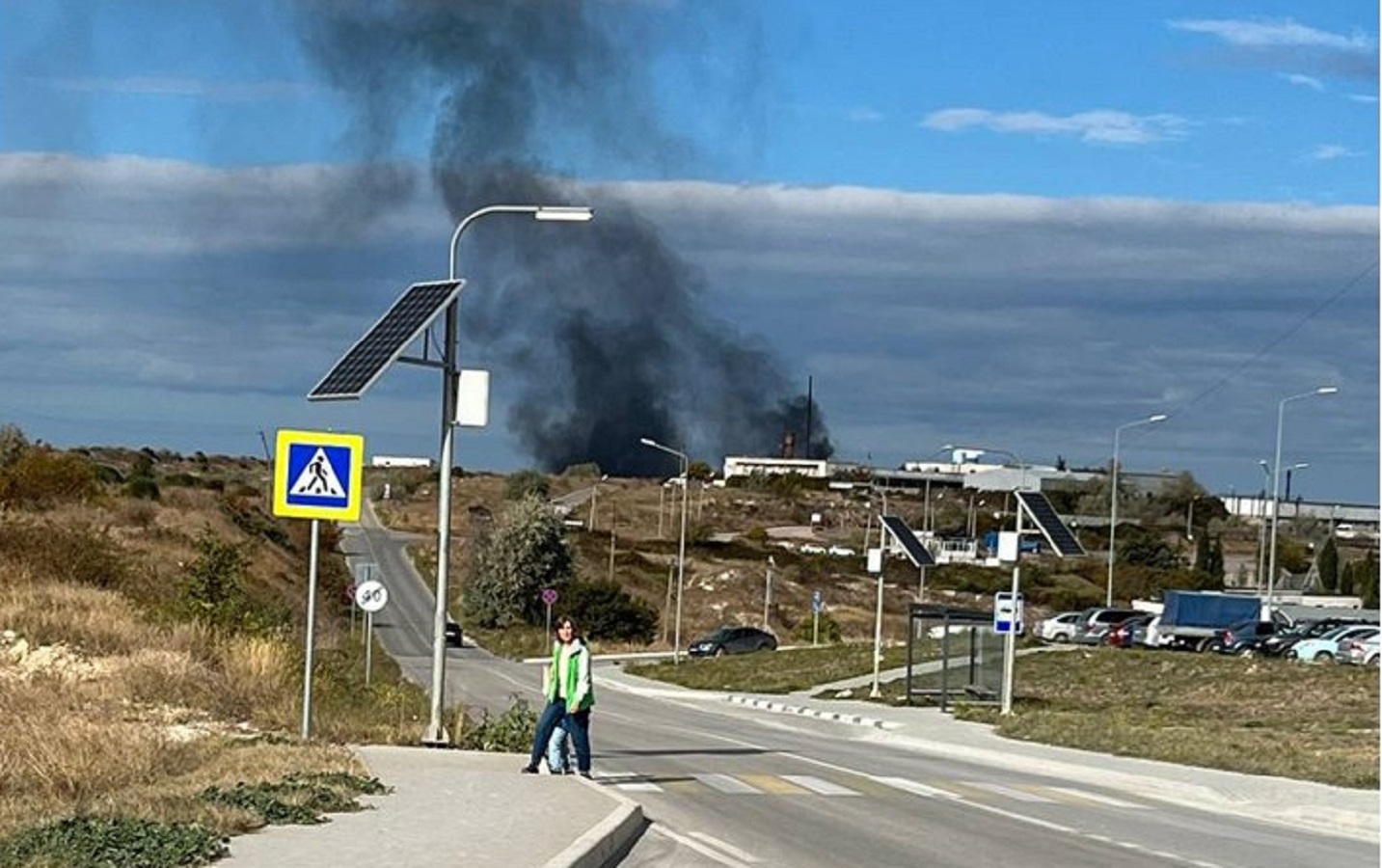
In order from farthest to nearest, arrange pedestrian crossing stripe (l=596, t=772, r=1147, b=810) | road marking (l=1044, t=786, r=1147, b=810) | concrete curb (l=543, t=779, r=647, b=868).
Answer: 1. road marking (l=1044, t=786, r=1147, b=810)
2. pedestrian crossing stripe (l=596, t=772, r=1147, b=810)
3. concrete curb (l=543, t=779, r=647, b=868)

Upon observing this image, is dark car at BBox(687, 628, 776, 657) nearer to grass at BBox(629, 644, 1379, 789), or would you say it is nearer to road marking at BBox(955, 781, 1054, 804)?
grass at BBox(629, 644, 1379, 789)

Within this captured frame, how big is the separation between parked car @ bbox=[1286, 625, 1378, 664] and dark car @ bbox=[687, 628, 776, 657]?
23.3 metres

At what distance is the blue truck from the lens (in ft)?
236

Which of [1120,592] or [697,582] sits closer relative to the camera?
[697,582]

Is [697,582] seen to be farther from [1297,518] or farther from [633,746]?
[1297,518]

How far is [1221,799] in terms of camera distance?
23812mm

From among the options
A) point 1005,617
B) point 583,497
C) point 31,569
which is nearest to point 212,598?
point 31,569

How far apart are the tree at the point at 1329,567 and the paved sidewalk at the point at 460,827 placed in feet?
352

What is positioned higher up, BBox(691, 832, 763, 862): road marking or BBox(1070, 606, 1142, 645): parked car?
BBox(691, 832, 763, 862): road marking

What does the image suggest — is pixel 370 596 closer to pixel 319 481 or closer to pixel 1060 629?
pixel 319 481

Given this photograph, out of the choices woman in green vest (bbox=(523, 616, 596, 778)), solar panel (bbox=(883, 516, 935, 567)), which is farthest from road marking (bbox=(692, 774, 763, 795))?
solar panel (bbox=(883, 516, 935, 567))

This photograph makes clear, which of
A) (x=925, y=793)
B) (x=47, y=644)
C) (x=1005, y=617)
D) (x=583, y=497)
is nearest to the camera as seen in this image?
(x=925, y=793)

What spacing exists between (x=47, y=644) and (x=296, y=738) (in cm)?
925

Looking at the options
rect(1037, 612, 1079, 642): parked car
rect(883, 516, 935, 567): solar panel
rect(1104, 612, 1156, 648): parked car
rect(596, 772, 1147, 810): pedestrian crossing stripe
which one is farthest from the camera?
rect(1037, 612, 1079, 642): parked car
